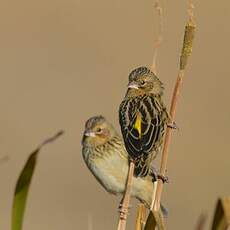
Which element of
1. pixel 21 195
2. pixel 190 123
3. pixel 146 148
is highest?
pixel 190 123

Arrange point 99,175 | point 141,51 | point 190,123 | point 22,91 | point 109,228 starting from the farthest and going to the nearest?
point 141,51
point 22,91
point 190,123
point 109,228
point 99,175

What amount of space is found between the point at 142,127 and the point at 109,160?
89 cm

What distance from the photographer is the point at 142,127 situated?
202 inches

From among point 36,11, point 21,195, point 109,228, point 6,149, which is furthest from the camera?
point 36,11

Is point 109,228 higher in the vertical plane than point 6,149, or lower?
lower

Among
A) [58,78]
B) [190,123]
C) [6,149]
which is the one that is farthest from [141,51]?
[6,149]

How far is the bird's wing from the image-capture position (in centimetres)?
504

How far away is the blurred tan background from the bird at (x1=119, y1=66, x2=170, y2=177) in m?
4.18

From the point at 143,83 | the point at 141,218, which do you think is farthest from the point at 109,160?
the point at 141,218

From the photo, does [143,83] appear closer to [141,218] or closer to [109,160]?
[109,160]

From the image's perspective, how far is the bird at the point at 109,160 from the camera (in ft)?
19.2

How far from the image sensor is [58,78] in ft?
46.0

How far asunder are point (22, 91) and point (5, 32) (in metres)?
2.00

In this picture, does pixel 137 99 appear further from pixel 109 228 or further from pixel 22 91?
pixel 22 91
